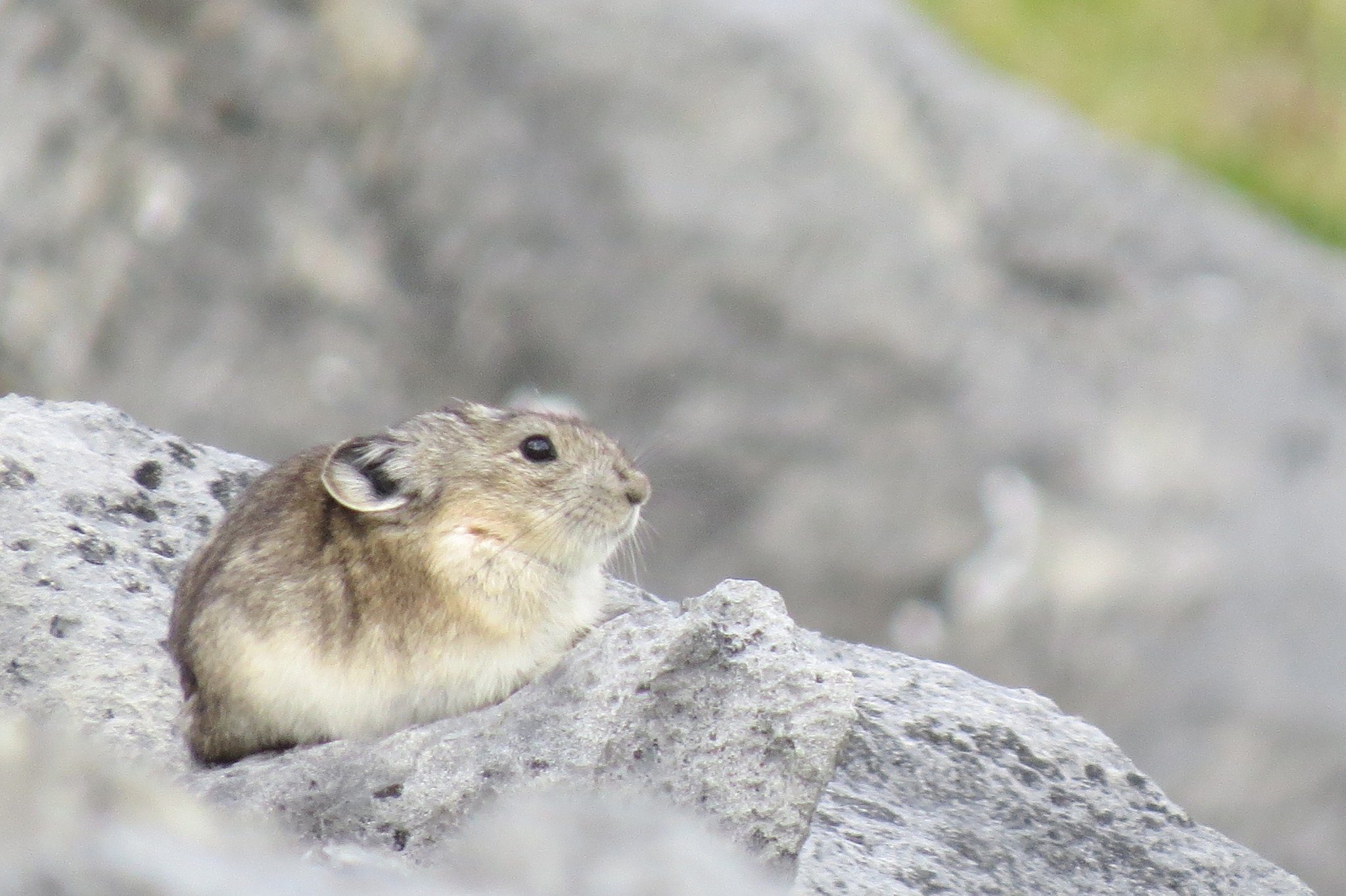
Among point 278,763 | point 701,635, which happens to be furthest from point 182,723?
point 701,635

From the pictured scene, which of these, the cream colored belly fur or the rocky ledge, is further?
the cream colored belly fur

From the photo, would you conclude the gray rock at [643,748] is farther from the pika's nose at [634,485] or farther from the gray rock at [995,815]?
the pika's nose at [634,485]

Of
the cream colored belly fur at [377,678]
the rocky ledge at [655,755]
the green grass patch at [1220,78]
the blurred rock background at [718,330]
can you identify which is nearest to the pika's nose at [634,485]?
the rocky ledge at [655,755]

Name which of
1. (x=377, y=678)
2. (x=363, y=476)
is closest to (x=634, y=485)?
(x=363, y=476)

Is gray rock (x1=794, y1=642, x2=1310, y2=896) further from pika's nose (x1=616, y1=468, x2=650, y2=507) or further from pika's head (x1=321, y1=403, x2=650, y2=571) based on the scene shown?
pika's head (x1=321, y1=403, x2=650, y2=571)

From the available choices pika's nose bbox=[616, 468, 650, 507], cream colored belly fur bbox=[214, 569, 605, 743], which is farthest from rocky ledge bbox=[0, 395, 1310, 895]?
pika's nose bbox=[616, 468, 650, 507]
